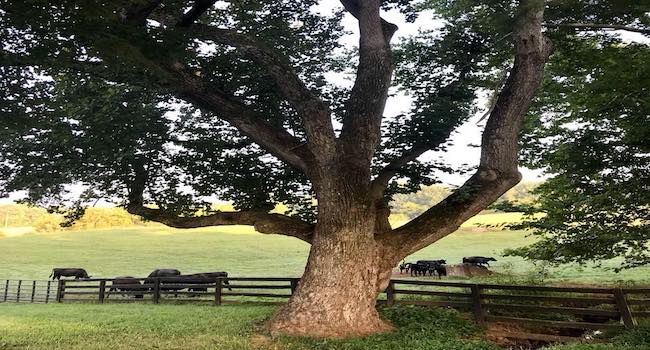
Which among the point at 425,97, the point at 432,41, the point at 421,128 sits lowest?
the point at 421,128

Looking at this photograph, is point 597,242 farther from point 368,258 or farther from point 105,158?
point 105,158

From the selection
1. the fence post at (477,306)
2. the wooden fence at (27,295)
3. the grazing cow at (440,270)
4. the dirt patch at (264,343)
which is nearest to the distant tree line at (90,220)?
the wooden fence at (27,295)

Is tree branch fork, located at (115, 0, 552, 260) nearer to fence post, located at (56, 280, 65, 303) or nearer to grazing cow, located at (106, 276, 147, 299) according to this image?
grazing cow, located at (106, 276, 147, 299)

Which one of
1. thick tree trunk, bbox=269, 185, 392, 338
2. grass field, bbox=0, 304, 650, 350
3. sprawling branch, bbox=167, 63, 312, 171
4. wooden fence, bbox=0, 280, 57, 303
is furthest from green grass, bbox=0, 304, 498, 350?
wooden fence, bbox=0, 280, 57, 303

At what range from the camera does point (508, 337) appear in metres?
10.6

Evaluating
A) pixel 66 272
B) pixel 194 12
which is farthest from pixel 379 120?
pixel 66 272

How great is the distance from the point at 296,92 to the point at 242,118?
5.03ft

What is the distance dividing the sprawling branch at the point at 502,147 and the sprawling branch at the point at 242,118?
3.41 m

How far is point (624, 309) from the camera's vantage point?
10141mm

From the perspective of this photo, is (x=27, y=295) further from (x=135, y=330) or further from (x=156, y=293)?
(x=135, y=330)

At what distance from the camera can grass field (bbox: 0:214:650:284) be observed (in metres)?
43.4

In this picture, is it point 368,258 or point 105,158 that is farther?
point 105,158

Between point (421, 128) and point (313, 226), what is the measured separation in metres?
4.40

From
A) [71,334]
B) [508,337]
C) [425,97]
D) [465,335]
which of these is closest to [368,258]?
[465,335]
